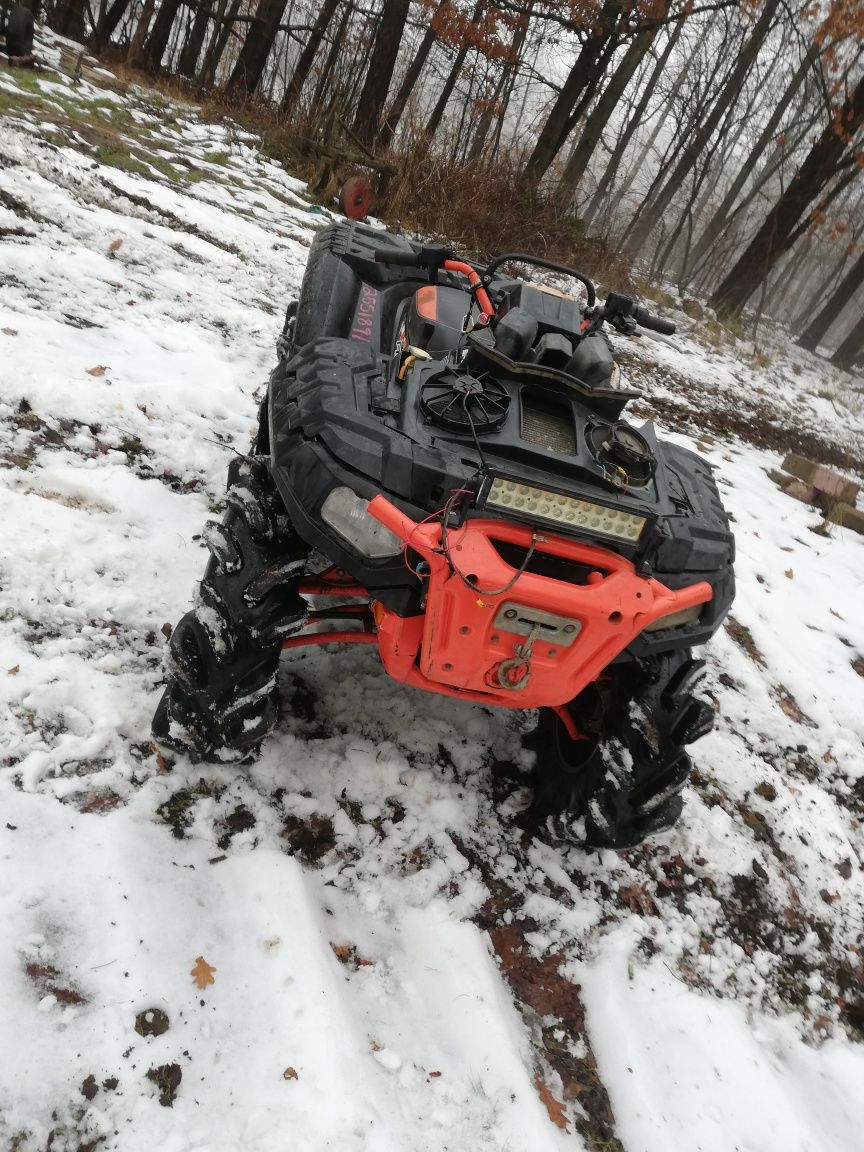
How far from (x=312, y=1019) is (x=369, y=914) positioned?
0.37 m

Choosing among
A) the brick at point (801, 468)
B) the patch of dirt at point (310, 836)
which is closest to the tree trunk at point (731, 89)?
the brick at point (801, 468)

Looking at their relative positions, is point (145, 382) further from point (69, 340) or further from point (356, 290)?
point (356, 290)

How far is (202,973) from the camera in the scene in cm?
173

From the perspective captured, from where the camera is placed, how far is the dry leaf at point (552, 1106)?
1785 millimetres

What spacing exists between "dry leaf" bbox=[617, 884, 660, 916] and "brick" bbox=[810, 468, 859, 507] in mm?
5028

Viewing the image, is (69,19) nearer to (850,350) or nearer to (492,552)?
(492,552)

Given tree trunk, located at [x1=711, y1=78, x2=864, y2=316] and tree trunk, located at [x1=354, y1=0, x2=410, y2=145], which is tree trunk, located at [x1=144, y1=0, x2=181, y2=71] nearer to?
tree trunk, located at [x1=354, y1=0, x2=410, y2=145]

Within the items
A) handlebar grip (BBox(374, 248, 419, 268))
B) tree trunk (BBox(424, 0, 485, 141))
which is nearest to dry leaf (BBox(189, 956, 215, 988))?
handlebar grip (BBox(374, 248, 419, 268))

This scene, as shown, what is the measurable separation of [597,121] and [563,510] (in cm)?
1271

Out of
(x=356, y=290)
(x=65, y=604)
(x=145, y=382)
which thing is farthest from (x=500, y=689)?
(x=145, y=382)

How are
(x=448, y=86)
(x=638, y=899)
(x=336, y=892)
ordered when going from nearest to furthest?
(x=336, y=892)
(x=638, y=899)
(x=448, y=86)

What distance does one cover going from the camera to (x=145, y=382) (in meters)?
→ 3.65

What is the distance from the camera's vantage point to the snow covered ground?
160cm

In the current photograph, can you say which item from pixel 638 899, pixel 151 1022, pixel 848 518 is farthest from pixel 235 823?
pixel 848 518
